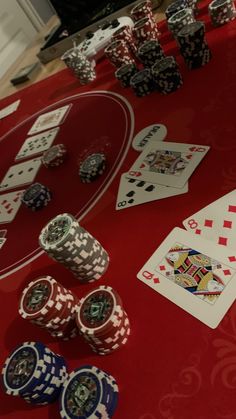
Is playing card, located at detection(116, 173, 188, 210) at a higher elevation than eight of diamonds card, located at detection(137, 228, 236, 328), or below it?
higher

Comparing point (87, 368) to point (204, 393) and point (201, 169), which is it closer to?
point (204, 393)

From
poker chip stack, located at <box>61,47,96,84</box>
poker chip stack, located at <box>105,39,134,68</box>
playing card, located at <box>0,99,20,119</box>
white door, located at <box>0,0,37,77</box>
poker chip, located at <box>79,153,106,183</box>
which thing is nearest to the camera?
poker chip, located at <box>79,153,106,183</box>

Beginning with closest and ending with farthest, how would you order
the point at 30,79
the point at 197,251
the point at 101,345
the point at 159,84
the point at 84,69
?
the point at 101,345
the point at 197,251
the point at 159,84
the point at 84,69
the point at 30,79

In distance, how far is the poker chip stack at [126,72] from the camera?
245 centimetres

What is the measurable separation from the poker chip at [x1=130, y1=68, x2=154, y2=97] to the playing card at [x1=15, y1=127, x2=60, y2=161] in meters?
0.72

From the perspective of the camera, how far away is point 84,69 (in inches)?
114

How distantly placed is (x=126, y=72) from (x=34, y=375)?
83.7 inches

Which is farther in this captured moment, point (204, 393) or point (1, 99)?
point (1, 99)

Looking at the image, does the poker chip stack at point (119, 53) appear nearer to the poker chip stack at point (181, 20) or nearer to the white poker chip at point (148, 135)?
the poker chip stack at point (181, 20)

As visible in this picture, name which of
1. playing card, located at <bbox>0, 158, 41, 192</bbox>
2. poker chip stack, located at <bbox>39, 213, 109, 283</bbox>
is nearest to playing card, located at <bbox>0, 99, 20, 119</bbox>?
playing card, located at <bbox>0, 158, 41, 192</bbox>

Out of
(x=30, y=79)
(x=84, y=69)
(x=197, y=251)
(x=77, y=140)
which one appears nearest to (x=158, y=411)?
(x=197, y=251)

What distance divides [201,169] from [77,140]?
3.55 feet

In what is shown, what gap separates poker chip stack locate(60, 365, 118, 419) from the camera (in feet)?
3.44

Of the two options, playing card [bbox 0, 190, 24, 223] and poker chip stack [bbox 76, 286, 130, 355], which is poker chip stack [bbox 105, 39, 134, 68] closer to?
playing card [bbox 0, 190, 24, 223]
